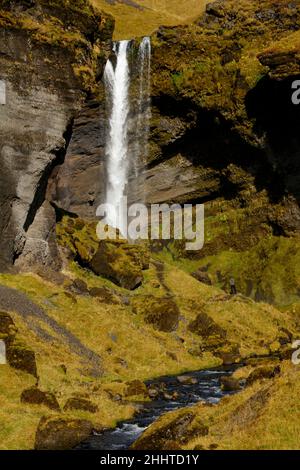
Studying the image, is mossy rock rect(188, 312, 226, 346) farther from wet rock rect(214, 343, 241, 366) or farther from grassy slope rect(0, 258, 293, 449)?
wet rock rect(214, 343, 241, 366)

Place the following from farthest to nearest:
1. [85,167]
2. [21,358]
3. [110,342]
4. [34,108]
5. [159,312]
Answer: [85,167], [34,108], [159,312], [110,342], [21,358]

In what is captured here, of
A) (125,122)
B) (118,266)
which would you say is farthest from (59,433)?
(125,122)

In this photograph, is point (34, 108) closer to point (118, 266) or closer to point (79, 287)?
point (79, 287)

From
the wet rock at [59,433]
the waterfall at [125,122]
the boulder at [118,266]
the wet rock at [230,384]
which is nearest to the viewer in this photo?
the wet rock at [59,433]

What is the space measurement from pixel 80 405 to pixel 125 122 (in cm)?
7619

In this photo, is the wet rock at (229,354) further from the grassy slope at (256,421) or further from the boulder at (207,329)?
the grassy slope at (256,421)

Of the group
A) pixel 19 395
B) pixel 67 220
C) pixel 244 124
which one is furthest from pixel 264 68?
pixel 19 395

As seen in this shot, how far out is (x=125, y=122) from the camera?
10606 cm

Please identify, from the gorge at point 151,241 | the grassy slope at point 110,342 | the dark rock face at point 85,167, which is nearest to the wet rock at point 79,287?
the gorge at point 151,241

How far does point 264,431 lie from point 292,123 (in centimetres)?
8523

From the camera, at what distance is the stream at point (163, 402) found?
31031 millimetres

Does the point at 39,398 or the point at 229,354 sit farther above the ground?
the point at 39,398

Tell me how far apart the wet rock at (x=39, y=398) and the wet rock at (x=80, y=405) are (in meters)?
0.74

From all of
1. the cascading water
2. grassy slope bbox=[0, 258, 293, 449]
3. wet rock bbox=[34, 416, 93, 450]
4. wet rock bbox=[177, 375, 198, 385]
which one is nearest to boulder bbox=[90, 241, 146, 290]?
grassy slope bbox=[0, 258, 293, 449]
